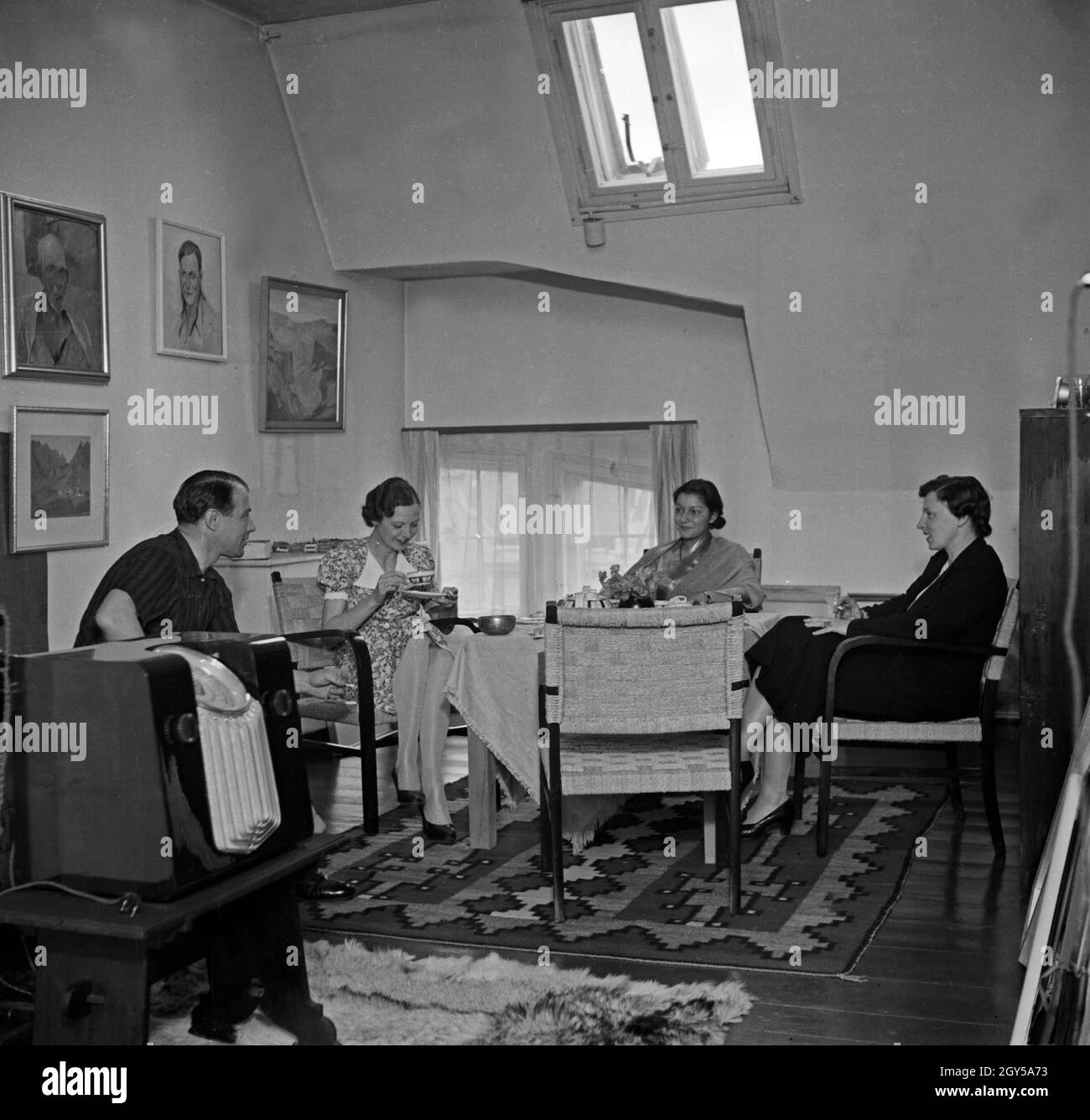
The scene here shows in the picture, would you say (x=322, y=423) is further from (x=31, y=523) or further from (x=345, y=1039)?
(x=345, y=1039)

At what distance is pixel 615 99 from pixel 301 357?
6.66 ft

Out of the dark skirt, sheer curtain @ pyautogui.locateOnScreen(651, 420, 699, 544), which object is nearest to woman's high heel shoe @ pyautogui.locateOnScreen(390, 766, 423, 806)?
the dark skirt

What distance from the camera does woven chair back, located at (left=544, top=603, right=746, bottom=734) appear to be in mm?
3609

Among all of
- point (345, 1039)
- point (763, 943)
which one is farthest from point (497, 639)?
point (345, 1039)

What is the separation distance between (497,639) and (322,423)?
3198mm

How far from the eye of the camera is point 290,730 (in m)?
2.77

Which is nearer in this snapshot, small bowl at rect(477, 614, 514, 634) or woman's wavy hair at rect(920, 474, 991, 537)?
small bowl at rect(477, 614, 514, 634)

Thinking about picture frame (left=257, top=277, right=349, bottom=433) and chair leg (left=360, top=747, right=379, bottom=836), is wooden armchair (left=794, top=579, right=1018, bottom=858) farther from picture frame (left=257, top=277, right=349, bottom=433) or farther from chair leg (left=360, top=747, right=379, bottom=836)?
picture frame (left=257, top=277, right=349, bottom=433)

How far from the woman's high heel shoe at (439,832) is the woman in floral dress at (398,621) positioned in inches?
1.9

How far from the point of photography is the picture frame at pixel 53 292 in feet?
16.2

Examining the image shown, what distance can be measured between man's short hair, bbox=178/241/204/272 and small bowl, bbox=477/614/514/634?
261 centimetres

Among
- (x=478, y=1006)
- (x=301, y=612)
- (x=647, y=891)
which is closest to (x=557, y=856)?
(x=647, y=891)

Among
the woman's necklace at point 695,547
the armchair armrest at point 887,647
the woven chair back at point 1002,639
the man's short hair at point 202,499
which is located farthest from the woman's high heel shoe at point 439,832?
the woven chair back at point 1002,639

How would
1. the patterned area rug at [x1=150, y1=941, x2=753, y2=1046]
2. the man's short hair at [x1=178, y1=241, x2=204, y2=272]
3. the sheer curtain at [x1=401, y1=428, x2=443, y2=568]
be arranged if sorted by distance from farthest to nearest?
the sheer curtain at [x1=401, y1=428, x2=443, y2=568] < the man's short hair at [x1=178, y1=241, x2=204, y2=272] < the patterned area rug at [x1=150, y1=941, x2=753, y2=1046]
